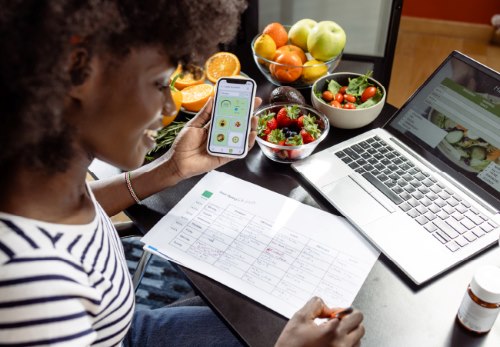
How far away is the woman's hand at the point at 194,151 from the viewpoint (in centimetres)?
96

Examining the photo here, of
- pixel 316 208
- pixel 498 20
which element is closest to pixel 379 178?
pixel 316 208

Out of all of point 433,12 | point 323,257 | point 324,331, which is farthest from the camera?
point 433,12

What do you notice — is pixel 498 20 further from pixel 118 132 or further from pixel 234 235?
pixel 118 132

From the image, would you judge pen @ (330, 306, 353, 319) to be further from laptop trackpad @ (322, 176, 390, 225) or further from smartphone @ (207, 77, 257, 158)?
smartphone @ (207, 77, 257, 158)

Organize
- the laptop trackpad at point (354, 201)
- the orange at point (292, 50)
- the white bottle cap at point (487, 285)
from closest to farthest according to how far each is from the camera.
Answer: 1. the white bottle cap at point (487, 285)
2. the laptop trackpad at point (354, 201)
3. the orange at point (292, 50)

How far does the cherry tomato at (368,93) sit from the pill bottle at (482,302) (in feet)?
1.78

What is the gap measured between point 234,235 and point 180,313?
26 cm

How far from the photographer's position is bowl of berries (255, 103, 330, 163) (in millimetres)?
1002

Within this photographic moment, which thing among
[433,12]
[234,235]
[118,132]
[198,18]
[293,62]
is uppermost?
[198,18]

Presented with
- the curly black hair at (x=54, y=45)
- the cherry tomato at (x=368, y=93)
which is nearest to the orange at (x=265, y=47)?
the cherry tomato at (x=368, y=93)

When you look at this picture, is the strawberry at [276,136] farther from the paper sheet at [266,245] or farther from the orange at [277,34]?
the orange at [277,34]

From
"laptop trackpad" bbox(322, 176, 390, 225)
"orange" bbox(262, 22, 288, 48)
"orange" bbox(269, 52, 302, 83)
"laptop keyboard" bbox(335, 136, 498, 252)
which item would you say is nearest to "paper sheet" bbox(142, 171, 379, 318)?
"laptop trackpad" bbox(322, 176, 390, 225)

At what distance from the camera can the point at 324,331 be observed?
0.69 m

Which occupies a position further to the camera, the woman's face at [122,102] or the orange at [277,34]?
the orange at [277,34]
